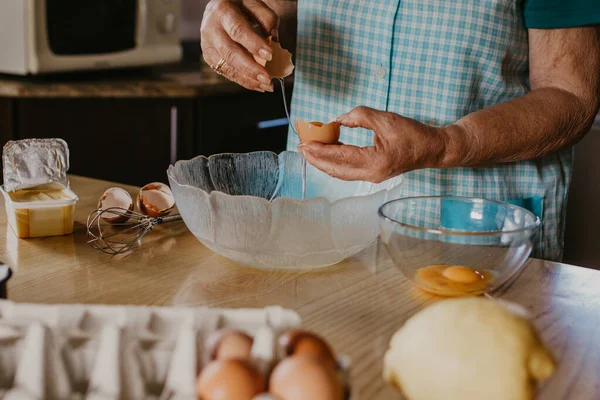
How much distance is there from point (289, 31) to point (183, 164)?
0.65 metres

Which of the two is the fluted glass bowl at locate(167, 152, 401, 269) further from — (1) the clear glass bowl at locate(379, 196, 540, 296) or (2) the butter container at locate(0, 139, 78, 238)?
(2) the butter container at locate(0, 139, 78, 238)

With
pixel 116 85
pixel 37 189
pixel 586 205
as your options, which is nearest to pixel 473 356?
pixel 37 189

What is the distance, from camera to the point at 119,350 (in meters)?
0.66

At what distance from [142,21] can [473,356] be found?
7.88 feet

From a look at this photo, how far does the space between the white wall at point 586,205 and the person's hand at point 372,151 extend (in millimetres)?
1269

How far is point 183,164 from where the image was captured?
4.12ft

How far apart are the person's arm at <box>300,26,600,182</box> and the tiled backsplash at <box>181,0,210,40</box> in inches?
88.5

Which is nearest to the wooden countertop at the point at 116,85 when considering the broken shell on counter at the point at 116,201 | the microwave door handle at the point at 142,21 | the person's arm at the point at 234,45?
the microwave door handle at the point at 142,21

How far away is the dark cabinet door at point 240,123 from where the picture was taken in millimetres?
2709

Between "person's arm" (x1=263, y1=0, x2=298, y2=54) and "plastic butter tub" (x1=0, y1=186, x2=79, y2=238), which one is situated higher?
"person's arm" (x1=263, y1=0, x2=298, y2=54)

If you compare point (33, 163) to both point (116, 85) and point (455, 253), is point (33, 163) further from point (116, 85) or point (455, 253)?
point (116, 85)

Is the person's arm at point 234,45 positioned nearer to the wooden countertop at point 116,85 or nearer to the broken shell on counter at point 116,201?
the broken shell on counter at point 116,201

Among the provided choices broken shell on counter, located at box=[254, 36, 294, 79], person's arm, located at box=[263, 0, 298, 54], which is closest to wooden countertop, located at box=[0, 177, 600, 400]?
broken shell on counter, located at box=[254, 36, 294, 79]

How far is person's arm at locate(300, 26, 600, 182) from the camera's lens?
1146 mm
